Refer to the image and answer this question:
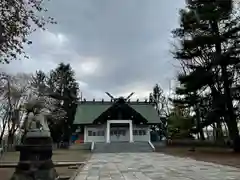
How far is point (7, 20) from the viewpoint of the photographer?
875cm

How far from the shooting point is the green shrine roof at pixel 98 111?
156 ft

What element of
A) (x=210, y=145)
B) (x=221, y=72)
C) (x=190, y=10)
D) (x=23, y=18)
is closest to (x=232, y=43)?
(x=221, y=72)

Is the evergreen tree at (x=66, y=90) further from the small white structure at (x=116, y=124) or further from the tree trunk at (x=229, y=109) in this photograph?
the tree trunk at (x=229, y=109)

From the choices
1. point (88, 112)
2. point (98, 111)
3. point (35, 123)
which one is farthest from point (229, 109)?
point (88, 112)

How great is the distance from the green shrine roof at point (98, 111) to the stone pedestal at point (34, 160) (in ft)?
112

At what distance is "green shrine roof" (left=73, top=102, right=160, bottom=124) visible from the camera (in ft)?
156

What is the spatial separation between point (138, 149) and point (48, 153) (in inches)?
996

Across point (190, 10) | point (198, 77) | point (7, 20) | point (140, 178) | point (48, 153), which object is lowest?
point (140, 178)

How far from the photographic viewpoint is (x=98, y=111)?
4966 centimetres

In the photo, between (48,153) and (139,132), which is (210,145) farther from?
(48,153)

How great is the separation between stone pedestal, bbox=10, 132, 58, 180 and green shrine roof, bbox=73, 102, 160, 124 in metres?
34.0

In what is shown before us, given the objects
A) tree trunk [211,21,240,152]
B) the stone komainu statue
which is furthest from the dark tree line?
the stone komainu statue

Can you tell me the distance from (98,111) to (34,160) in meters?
37.2

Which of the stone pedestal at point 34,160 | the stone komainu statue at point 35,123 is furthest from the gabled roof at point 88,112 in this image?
the stone pedestal at point 34,160
